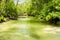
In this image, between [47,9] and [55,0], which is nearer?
[55,0]

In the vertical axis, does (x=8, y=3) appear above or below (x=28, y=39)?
above

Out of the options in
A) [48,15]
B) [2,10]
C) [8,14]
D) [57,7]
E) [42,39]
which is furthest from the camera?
[8,14]

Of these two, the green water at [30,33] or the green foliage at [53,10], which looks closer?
the green water at [30,33]

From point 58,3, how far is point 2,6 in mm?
14506

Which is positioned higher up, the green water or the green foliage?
the green foliage

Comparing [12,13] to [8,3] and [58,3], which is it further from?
[58,3]

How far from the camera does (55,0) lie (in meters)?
22.3

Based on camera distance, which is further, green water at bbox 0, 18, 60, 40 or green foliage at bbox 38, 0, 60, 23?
green foliage at bbox 38, 0, 60, 23

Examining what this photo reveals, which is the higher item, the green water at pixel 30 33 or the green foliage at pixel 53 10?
the green foliage at pixel 53 10

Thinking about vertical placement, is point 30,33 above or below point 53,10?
below

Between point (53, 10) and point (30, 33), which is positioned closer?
point (30, 33)

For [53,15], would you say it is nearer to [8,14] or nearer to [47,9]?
[47,9]

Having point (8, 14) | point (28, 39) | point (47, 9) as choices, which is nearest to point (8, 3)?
point (8, 14)

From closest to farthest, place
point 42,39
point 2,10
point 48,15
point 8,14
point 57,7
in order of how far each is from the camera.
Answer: point 42,39
point 57,7
point 48,15
point 2,10
point 8,14
